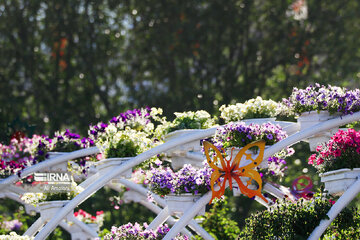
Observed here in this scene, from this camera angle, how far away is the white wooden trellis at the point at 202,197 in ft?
20.6

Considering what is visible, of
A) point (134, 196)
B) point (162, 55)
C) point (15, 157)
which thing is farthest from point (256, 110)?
point (162, 55)

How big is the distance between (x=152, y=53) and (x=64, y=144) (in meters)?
5.63

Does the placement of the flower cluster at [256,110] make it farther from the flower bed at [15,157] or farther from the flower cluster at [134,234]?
the flower bed at [15,157]

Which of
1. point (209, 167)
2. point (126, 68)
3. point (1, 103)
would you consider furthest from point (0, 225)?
point (209, 167)

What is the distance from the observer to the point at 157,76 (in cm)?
1504

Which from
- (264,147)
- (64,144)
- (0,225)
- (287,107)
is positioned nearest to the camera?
(264,147)

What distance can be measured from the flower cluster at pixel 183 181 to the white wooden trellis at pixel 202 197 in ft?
0.49

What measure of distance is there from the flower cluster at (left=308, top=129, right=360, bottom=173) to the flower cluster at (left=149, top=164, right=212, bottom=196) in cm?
138

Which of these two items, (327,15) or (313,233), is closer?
(313,233)

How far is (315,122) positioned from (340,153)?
2.55 ft

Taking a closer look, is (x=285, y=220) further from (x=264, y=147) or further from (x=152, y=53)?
(x=152, y=53)

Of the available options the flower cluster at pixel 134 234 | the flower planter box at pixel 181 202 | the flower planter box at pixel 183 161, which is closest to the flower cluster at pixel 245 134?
the flower planter box at pixel 181 202

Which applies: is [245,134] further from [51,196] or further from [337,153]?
[51,196]

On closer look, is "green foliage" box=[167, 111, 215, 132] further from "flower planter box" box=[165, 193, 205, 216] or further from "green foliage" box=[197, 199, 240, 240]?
"green foliage" box=[197, 199, 240, 240]
